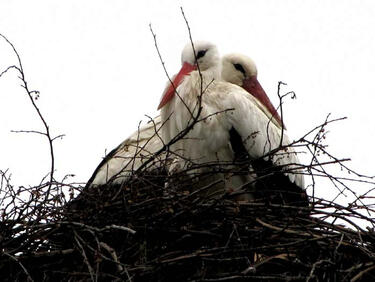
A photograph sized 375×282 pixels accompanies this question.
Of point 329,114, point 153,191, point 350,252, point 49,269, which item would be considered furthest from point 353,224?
point 49,269

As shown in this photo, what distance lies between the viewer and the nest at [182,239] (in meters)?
3.83

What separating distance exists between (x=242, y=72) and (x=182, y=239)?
1.68 m

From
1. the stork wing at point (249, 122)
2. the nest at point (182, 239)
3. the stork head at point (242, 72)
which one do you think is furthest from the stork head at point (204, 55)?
the nest at point (182, 239)

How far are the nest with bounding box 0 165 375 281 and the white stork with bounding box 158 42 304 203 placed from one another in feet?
1.85

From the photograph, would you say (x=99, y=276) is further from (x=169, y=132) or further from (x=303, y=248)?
(x=169, y=132)

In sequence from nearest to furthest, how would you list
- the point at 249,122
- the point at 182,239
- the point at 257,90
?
the point at 182,239 < the point at 249,122 < the point at 257,90

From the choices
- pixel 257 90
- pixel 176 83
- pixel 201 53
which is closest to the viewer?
pixel 176 83

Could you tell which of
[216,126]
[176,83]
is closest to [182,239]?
[216,126]

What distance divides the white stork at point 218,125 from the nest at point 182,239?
57 centimetres

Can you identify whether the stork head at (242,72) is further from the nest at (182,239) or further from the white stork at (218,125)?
the nest at (182,239)

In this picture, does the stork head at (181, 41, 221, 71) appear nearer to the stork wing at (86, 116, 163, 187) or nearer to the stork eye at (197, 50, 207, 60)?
the stork eye at (197, 50, 207, 60)

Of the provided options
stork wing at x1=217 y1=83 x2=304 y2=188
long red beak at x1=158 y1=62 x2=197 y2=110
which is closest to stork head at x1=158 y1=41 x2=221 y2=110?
long red beak at x1=158 y1=62 x2=197 y2=110

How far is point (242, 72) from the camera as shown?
214 inches

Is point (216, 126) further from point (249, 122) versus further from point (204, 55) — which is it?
point (204, 55)
